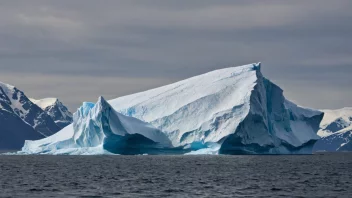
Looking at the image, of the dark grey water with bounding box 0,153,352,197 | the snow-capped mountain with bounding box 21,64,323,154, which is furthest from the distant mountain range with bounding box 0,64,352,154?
the dark grey water with bounding box 0,153,352,197

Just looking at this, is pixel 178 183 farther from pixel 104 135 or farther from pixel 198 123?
pixel 198 123

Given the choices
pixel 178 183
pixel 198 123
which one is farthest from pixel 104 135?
pixel 178 183

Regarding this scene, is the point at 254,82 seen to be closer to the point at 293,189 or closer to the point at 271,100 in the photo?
the point at 271,100

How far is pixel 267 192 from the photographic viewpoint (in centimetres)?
4600

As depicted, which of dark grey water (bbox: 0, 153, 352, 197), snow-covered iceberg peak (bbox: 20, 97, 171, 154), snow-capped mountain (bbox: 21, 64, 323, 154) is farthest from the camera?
snow-capped mountain (bbox: 21, 64, 323, 154)

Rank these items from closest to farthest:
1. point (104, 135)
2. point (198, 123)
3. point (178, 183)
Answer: point (178, 183) → point (104, 135) → point (198, 123)

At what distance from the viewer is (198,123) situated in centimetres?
9225

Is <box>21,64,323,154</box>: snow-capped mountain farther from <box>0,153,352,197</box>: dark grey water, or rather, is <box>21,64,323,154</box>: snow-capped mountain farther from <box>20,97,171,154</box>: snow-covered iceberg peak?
<box>0,153,352,197</box>: dark grey water

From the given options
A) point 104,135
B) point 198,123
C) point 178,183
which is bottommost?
point 178,183

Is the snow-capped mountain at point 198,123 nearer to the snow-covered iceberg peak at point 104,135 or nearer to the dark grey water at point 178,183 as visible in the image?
the snow-covered iceberg peak at point 104,135

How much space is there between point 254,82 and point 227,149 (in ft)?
28.9

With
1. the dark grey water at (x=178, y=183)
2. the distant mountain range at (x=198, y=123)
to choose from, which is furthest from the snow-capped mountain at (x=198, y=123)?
the dark grey water at (x=178, y=183)

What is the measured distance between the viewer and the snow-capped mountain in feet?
295

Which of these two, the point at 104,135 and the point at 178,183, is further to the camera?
the point at 104,135
